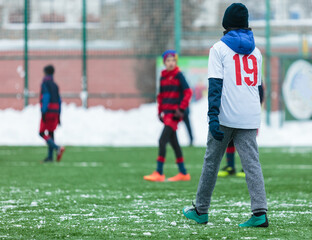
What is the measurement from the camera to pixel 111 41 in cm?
2152

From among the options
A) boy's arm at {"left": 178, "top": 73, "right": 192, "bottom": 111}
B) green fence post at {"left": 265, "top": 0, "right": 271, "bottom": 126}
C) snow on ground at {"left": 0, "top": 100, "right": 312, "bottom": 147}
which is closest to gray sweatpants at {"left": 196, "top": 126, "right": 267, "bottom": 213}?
boy's arm at {"left": 178, "top": 73, "right": 192, "bottom": 111}

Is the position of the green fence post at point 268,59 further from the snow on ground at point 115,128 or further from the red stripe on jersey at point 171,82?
the red stripe on jersey at point 171,82

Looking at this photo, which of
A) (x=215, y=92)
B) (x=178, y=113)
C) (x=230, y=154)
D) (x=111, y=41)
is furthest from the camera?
(x=111, y=41)

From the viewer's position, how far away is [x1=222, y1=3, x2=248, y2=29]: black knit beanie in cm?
581

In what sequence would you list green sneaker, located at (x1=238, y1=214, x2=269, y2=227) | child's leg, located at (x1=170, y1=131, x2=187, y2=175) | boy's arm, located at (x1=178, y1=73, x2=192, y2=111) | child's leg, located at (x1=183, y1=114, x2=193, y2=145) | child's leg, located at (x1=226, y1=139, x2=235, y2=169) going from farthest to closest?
child's leg, located at (x1=183, y1=114, x2=193, y2=145) < child's leg, located at (x1=226, y1=139, x2=235, y2=169) < child's leg, located at (x1=170, y1=131, x2=187, y2=175) < boy's arm, located at (x1=178, y1=73, x2=192, y2=111) < green sneaker, located at (x1=238, y1=214, x2=269, y2=227)

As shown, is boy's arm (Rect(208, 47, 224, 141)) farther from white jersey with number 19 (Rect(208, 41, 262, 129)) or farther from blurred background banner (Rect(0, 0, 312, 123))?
blurred background banner (Rect(0, 0, 312, 123))

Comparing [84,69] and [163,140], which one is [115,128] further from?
[163,140]

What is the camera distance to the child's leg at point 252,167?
5723 mm

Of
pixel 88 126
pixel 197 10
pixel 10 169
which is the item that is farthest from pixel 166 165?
pixel 197 10

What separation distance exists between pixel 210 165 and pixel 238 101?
1.88 ft

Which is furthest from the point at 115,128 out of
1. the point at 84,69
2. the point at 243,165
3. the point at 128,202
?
the point at 243,165

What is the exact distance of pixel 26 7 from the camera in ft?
71.5

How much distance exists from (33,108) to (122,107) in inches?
106

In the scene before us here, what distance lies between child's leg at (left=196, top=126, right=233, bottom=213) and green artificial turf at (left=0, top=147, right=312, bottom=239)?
0.21 metres
